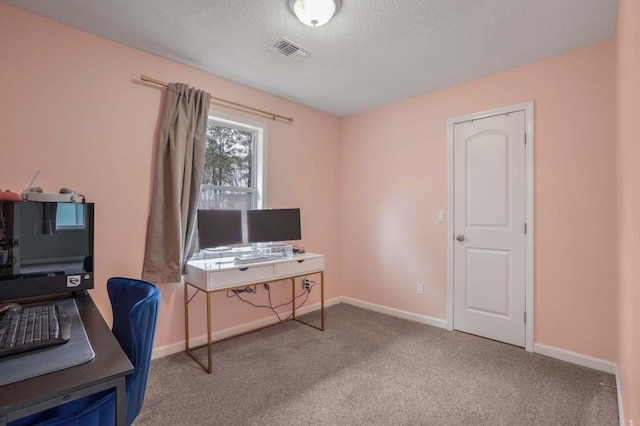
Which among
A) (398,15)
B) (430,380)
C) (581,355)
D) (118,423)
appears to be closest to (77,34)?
(398,15)

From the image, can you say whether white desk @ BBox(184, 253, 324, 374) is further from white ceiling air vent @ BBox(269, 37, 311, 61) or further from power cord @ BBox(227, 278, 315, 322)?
white ceiling air vent @ BBox(269, 37, 311, 61)

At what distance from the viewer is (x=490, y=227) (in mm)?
3027

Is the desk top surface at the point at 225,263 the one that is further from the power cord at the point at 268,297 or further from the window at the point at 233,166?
the window at the point at 233,166

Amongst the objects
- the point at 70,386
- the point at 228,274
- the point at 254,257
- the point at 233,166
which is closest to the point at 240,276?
the point at 228,274

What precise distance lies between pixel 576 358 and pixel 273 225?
282 centimetres

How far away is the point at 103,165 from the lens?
2400mm

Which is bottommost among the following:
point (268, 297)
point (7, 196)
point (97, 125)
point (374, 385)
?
point (374, 385)

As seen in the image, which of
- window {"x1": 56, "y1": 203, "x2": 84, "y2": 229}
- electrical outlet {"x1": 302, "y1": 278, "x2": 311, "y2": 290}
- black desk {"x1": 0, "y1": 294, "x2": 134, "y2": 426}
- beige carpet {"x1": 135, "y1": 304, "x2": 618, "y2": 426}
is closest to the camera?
black desk {"x1": 0, "y1": 294, "x2": 134, "y2": 426}

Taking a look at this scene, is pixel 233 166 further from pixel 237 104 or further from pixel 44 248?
pixel 44 248

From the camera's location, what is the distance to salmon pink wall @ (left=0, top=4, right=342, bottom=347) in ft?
6.75

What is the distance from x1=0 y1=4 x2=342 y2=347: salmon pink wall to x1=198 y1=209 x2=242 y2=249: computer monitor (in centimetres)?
45

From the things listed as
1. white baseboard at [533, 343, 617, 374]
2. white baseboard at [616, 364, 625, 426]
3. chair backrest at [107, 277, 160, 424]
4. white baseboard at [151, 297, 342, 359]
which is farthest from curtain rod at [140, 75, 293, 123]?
white baseboard at [616, 364, 625, 426]

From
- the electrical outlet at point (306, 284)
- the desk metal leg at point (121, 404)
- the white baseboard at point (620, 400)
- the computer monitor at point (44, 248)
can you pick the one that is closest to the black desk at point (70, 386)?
the desk metal leg at point (121, 404)

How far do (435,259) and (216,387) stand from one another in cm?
240
